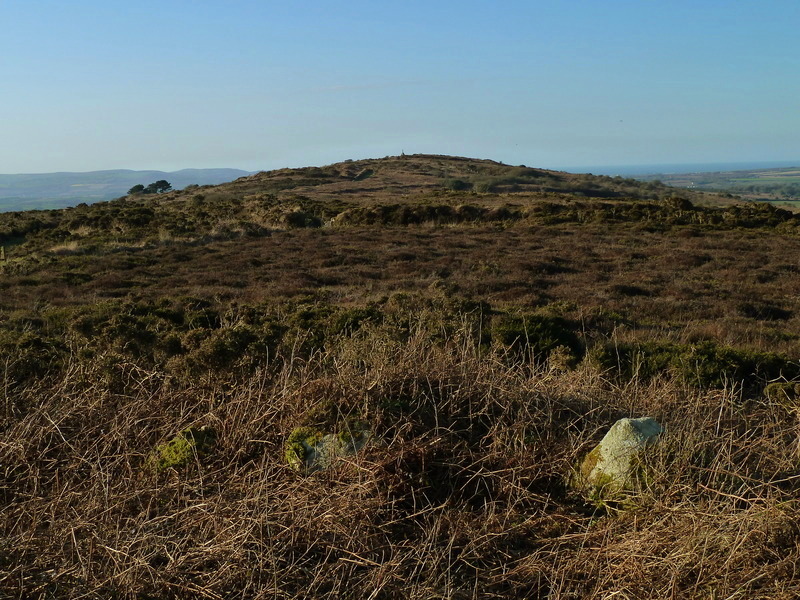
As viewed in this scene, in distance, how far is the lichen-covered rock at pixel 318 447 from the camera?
3.41m

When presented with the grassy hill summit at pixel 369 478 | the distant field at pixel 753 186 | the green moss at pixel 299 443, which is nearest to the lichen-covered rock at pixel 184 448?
the grassy hill summit at pixel 369 478

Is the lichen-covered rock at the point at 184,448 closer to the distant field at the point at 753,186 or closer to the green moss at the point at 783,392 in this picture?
the green moss at the point at 783,392

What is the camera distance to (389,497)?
10.7ft

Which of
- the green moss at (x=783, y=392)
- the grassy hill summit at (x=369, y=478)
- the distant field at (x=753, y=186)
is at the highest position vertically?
the distant field at (x=753, y=186)

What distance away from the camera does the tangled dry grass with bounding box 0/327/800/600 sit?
267 cm

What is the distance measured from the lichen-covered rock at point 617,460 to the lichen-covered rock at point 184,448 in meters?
1.90

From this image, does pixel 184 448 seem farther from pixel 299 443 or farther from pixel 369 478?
pixel 369 478

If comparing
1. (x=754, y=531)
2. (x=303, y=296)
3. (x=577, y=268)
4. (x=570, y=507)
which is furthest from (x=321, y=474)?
(x=577, y=268)

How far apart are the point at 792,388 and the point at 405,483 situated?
3621 mm

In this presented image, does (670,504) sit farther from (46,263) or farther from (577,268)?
(46,263)

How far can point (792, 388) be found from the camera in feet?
17.5

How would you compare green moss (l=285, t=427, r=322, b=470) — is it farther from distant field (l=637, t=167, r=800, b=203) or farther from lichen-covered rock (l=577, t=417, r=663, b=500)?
distant field (l=637, t=167, r=800, b=203)

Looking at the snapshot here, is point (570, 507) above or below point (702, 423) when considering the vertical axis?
below

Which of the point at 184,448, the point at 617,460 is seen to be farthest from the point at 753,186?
the point at 184,448
